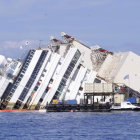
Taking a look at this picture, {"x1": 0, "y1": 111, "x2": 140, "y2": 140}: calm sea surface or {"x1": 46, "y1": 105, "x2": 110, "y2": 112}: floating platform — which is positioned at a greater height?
{"x1": 46, "y1": 105, "x2": 110, "y2": 112}: floating platform

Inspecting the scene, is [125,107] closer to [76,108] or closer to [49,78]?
[76,108]

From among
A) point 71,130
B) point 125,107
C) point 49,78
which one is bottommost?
point 71,130

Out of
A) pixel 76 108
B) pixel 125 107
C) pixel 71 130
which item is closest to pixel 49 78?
pixel 76 108

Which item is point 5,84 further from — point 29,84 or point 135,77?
point 135,77

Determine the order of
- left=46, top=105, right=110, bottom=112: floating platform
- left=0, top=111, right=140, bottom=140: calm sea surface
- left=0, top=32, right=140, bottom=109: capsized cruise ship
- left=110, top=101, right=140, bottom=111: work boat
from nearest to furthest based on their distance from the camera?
left=0, top=111, right=140, bottom=140: calm sea surface → left=46, top=105, right=110, bottom=112: floating platform → left=110, top=101, right=140, bottom=111: work boat → left=0, top=32, right=140, bottom=109: capsized cruise ship

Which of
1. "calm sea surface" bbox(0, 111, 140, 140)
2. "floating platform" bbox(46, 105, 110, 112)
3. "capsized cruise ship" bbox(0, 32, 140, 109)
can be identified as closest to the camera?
"calm sea surface" bbox(0, 111, 140, 140)

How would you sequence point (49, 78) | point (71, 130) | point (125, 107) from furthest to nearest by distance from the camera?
point (49, 78)
point (125, 107)
point (71, 130)

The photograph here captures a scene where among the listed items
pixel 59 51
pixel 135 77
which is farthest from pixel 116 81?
pixel 59 51

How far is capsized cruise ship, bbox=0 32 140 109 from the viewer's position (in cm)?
10694

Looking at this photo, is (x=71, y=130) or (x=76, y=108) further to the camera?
(x=76, y=108)

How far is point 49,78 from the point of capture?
108m

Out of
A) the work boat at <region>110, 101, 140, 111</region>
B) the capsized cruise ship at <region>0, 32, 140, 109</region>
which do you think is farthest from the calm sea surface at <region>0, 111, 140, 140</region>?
the capsized cruise ship at <region>0, 32, 140, 109</region>

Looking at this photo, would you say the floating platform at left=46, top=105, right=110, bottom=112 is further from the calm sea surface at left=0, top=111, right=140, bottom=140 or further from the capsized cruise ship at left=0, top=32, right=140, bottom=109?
the calm sea surface at left=0, top=111, right=140, bottom=140

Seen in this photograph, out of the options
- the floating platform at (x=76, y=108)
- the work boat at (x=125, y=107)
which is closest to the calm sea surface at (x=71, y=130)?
the floating platform at (x=76, y=108)
